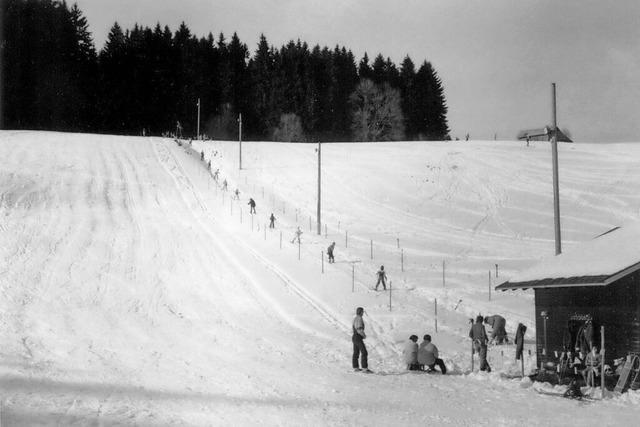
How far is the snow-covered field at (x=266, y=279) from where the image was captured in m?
11.3

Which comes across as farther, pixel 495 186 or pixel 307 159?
pixel 307 159

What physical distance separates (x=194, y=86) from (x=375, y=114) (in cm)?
3133

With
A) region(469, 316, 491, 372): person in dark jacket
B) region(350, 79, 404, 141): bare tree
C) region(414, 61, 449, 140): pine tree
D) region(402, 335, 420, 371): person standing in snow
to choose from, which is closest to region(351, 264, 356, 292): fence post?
region(469, 316, 491, 372): person in dark jacket

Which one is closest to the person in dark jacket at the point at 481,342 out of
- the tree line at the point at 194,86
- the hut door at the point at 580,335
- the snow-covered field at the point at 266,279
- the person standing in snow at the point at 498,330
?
the snow-covered field at the point at 266,279

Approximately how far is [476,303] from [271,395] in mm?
15414

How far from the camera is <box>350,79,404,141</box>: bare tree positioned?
4333 inches

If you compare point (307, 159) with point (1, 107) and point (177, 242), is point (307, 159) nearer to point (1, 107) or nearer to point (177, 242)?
point (177, 242)

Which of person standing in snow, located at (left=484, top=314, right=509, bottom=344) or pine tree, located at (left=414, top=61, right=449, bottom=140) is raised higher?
pine tree, located at (left=414, top=61, right=449, bottom=140)

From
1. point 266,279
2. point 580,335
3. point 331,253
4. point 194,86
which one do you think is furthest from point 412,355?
point 194,86

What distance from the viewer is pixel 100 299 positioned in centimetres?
2092

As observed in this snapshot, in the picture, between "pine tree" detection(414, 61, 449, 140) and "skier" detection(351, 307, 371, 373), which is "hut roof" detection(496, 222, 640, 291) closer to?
"skier" detection(351, 307, 371, 373)

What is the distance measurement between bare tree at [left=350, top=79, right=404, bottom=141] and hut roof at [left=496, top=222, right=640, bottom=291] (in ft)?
Result: 297

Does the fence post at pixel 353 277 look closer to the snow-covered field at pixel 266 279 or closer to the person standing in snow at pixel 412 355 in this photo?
the snow-covered field at pixel 266 279

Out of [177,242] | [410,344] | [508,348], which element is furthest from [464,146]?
[410,344]
